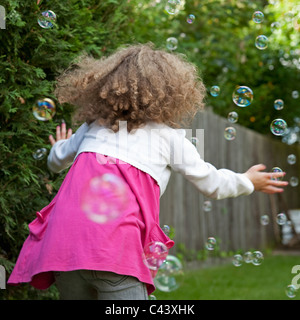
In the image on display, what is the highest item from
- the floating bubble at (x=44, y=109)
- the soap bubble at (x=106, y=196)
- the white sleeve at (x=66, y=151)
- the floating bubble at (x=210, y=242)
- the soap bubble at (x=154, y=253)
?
the floating bubble at (x=44, y=109)

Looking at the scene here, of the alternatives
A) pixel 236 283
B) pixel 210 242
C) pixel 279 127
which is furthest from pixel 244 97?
pixel 236 283

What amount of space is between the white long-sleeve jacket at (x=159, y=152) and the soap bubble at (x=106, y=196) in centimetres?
12

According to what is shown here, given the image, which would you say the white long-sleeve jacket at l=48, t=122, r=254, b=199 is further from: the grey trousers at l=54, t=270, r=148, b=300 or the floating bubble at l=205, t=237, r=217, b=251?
the floating bubble at l=205, t=237, r=217, b=251

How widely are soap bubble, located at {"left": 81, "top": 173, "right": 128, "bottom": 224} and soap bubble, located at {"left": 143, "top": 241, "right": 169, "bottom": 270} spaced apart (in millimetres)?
213

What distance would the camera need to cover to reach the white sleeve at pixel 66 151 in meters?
2.71

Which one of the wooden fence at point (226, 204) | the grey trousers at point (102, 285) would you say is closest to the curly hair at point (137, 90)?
the grey trousers at point (102, 285)

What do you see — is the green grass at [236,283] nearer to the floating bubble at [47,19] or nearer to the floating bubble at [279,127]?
the floating bubble at [279,127]

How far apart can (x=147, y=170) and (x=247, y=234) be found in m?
7.02

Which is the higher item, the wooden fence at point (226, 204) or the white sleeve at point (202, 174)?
the white sleeve at point (202, 174)

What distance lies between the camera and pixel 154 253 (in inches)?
96.8

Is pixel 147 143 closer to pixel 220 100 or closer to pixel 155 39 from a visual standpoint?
pixel 155 39
